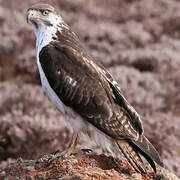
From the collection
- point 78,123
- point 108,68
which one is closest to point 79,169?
point 78,123

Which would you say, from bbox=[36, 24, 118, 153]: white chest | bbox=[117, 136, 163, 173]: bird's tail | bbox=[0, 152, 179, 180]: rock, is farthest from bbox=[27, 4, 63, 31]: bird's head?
bbox=[117, 136, 163, 173]: bird's tail

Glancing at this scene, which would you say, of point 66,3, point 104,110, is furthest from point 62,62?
point 66,3

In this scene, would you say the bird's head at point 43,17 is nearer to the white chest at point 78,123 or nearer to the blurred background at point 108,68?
the white chest at point 78,123

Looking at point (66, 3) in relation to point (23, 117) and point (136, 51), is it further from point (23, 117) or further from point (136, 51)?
point (23, 117)

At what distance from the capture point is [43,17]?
4.85 meters

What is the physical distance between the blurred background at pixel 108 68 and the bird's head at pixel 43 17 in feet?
8.86

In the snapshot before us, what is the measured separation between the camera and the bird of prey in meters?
4.41

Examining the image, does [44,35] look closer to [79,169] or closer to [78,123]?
[78,123]

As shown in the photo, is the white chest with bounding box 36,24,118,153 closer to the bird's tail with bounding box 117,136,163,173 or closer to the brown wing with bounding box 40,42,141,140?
the brown wing with bounding box 40,42,141,140

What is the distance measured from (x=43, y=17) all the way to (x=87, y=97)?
100 centimetres

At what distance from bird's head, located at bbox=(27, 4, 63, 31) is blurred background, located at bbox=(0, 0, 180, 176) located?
2701 mm

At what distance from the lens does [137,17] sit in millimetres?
18922

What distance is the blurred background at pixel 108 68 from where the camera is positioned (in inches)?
297

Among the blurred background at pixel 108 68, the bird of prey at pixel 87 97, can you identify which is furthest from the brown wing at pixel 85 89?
the blurred background at pixel 108 68
